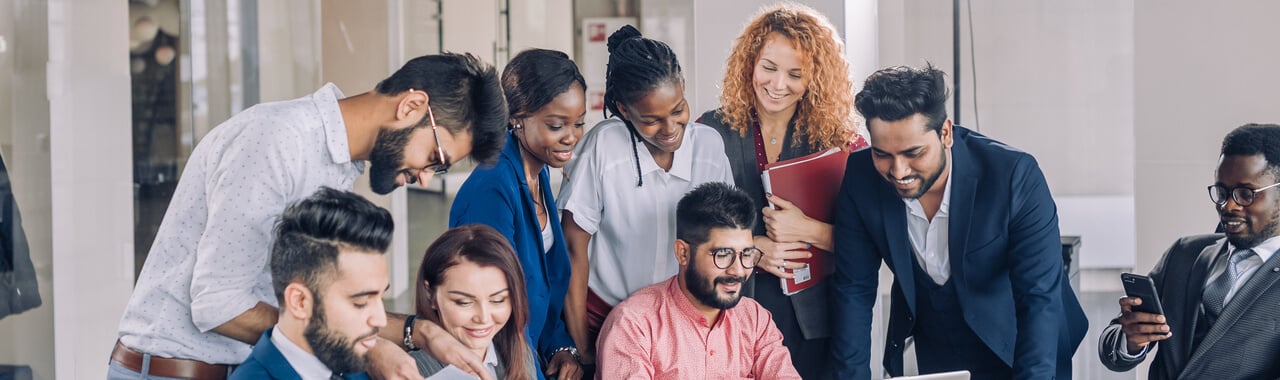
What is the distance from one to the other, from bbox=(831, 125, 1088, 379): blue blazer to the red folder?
0.21 feet

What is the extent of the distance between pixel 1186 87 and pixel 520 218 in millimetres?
2504

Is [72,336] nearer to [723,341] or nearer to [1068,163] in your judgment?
Answer: [723,341]

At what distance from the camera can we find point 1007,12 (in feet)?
12.8

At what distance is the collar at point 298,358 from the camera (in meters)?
2.18

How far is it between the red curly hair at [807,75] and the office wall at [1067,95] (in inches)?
27.1

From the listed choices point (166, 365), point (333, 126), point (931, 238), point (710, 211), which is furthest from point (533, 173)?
point (931, 238)

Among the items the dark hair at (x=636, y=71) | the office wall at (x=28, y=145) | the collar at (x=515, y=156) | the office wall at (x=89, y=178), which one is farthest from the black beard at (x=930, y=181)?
the office wall at (x=28, y=145)

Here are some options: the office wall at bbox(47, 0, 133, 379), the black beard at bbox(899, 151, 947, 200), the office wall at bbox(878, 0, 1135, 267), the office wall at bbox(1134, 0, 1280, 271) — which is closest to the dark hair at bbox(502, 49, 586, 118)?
the black beard at bbox(899, 151, 947, 200)

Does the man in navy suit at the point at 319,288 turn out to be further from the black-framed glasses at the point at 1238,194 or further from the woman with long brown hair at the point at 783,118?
the black-framed glasses at the point at 1238,194

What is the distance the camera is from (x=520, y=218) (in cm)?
280

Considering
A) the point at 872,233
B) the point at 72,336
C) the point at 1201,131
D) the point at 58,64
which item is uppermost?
the point at 58,64

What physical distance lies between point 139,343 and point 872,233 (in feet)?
6.63

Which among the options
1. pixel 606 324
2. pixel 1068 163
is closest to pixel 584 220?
pixel 606 324

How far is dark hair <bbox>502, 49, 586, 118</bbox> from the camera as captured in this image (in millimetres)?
2842
